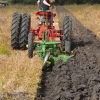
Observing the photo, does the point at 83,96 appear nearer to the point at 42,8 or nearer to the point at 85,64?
the point at 85,64

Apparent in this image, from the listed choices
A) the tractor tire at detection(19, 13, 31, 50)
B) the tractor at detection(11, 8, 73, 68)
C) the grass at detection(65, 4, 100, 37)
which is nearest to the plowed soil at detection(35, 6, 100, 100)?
the tractor at detection(11, 8, 73, 68)

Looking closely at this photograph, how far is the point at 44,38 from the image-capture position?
351 inches

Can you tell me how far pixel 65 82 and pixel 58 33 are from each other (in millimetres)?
3148

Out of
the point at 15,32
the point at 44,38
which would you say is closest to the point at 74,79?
the point at 44,38

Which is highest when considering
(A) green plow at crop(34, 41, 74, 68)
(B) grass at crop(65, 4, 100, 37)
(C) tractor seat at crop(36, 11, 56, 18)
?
(C) tractor seat at crop(36, 11, 56, 18)

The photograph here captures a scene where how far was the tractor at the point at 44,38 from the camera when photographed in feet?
26.3

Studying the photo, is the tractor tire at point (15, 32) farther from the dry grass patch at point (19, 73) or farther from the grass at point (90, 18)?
the grass at point (90, 18)

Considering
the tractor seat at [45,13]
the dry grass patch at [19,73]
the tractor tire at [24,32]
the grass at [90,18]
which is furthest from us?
the grass at [90,18]

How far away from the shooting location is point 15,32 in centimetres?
945

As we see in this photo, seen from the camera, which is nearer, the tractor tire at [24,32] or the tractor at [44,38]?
the tractor at [44,38]

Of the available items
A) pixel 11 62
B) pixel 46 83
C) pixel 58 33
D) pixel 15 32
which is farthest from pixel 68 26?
pixel 46 83

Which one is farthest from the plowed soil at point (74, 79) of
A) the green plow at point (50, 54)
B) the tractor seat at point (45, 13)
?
the tractor seat at point (45, 13)

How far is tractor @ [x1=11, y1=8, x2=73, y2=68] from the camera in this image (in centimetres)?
803

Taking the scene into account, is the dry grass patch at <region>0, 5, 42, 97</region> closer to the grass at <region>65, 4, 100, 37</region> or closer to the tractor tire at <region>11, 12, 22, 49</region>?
the tractor tire at <region>11, 12, 22, 49</region>
